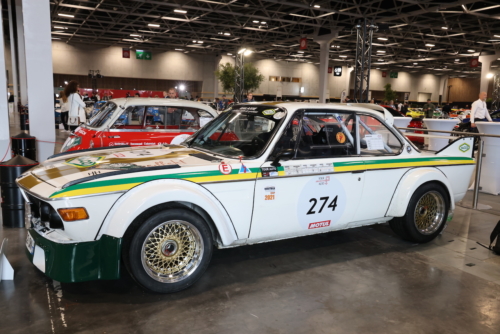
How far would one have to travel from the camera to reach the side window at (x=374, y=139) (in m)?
4.74

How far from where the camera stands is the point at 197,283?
3.83 metres

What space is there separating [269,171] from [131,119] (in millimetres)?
4578

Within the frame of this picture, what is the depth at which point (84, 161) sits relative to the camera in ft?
13.2

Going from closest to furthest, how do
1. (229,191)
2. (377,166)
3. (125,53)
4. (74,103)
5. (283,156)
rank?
(229,191)
(283,156)
(377,166)
(74,103)
(125,53)

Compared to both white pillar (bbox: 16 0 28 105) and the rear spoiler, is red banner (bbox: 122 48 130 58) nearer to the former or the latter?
white pillar (bbox: 16 0 28 105)

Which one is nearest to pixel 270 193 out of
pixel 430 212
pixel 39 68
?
pixel 430 212

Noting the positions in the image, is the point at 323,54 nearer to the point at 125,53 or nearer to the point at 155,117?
the point at 125,53

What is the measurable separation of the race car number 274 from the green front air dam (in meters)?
1.85

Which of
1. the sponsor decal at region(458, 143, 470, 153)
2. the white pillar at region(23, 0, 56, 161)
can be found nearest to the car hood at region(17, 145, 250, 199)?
the sponsor decal at region(458, 143, 470, 153)

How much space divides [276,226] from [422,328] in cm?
154

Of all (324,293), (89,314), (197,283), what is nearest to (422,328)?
(324,293)

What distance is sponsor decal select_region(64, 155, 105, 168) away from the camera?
3846 millimetres

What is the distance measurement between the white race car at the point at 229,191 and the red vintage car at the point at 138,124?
282cm

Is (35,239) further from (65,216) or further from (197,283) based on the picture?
(197,283)
